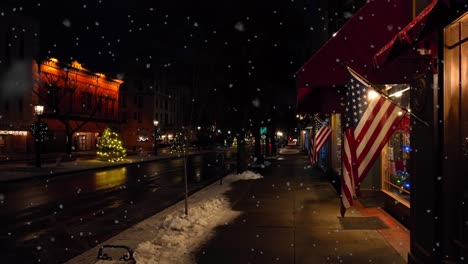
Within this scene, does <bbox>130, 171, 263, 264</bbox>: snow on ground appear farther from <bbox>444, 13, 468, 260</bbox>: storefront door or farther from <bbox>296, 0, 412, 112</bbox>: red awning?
<bbox>444, 13, 468, 260</bbox>: storefront door

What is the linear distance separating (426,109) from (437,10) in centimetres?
190

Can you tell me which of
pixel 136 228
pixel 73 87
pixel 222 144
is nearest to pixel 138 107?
pixel 222 144

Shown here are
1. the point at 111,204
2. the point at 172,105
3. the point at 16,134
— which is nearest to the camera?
the point at 111,204

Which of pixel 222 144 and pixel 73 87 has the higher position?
pixel 73 87

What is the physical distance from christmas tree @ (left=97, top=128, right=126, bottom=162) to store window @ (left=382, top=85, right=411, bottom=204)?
92.1 feet

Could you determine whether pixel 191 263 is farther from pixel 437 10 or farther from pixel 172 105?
pixel 172 105

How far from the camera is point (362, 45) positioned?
7.92 meters

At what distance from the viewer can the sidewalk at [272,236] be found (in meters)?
7.71

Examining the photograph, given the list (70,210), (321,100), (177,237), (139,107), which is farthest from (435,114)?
(139,107)

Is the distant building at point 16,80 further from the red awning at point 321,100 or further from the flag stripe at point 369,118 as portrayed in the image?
the flag stripe at point 369,118

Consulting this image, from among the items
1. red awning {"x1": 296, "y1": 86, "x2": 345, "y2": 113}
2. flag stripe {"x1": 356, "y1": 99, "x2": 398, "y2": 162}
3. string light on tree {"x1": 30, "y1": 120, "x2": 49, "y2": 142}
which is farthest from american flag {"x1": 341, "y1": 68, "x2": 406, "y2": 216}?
string light on tree {"x1": 30, "y1": 120, "x2": 49, "y2": 142}

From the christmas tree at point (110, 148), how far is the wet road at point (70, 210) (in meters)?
13.3

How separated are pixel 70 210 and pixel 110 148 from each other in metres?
24.1

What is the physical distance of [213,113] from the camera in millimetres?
26125
